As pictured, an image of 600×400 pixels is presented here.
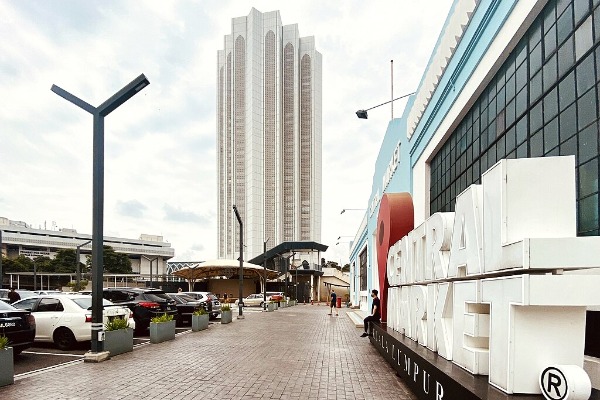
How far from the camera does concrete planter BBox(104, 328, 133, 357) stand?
1154cm

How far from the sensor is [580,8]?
6574 mm

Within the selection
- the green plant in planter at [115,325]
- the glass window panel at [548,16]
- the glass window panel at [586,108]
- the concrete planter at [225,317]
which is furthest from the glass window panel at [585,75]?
the concrete planter at [225,317]

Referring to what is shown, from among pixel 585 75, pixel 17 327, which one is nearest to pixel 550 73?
pixel 585 75

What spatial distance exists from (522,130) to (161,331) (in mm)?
10809

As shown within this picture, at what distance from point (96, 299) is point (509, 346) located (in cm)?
920

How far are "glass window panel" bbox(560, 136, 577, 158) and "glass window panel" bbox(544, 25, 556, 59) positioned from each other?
4.88 feet

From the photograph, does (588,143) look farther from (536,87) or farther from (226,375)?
(226,375)

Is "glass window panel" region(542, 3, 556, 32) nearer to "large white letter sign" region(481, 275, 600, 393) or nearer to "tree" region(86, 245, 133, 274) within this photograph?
"large white letter sign" region(481, 275, 600, 393)

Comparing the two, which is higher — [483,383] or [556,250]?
[556,250]

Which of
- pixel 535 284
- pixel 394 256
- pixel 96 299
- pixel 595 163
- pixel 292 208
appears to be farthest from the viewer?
pixel 292 208

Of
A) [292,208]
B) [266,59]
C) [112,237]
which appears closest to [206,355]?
[292,208]

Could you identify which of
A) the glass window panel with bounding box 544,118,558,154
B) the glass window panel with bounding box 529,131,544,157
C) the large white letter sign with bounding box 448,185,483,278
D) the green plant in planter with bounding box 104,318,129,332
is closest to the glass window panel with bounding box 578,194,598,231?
the glass window panel with bounding box 544,118,558,154

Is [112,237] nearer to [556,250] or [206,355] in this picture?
[206,355]

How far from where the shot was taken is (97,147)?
1190 cm
